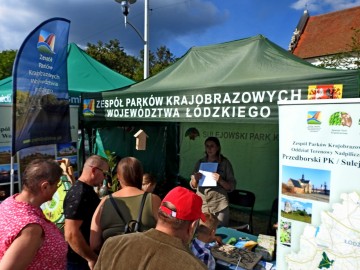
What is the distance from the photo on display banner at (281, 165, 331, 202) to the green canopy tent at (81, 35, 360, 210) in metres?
0.60

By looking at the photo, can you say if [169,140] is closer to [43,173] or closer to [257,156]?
[257,156]

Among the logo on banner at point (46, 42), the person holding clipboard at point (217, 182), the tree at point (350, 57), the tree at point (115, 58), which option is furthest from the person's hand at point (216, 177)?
the tree at point (115, 58)

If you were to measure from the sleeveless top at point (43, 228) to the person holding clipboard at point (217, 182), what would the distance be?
211 cm

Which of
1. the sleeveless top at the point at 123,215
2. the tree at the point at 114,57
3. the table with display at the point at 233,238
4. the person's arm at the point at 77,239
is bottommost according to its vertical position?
the table with display at the point at 233,238

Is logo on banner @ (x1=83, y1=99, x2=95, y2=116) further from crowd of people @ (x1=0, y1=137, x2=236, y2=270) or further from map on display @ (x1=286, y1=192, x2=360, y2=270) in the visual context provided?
map on display @ (x1=286, y1=192, x2=360, y2=270)

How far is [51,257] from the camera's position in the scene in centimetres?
184

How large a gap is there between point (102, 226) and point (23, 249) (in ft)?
2.61

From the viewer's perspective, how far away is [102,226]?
7.70 ft

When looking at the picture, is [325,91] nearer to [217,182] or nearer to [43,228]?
[217,182]

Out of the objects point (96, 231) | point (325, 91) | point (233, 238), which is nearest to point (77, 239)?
point (96, 231)

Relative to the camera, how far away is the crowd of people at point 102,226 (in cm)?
134

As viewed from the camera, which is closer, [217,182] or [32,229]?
[32,229]

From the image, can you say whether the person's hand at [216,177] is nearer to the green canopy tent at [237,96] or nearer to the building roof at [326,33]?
the green canopy tent at [237,96]

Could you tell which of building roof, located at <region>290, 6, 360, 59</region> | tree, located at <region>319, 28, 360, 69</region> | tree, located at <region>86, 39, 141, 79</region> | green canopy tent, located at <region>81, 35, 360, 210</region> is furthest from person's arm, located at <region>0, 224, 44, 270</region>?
building roof, located at <region>290, 6, 360, 59</region>
